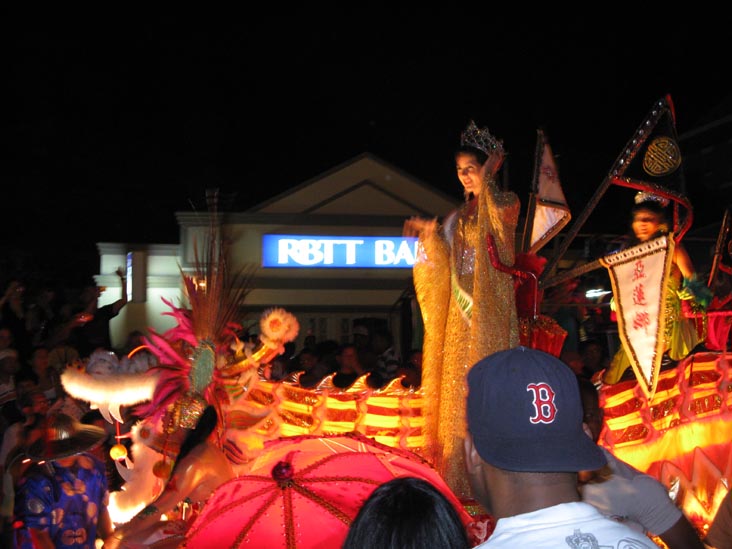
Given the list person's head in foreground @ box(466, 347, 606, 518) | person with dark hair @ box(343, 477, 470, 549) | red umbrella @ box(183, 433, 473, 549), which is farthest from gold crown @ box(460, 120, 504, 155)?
person's head in foreground @ box(466, 347, 606, 518)

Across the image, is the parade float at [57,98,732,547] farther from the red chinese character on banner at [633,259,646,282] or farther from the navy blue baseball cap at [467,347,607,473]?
the navy blue baseball cap at [467,347,607,473]

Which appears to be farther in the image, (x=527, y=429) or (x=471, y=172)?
(x=471, y=172)

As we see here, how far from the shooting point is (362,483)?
3.22 metres

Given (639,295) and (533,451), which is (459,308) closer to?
(639,295)

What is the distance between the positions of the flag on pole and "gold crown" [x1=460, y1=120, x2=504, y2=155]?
26 cm

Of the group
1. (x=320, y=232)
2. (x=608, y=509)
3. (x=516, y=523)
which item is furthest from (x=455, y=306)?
(x=320, y=232)

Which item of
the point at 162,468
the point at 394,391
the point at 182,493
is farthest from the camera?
the point at 162,468

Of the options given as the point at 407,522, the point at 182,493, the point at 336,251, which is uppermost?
the point at 407,522

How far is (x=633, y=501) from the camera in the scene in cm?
267

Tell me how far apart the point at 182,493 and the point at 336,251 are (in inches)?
497

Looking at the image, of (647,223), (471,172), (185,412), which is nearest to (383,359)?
(647,223)

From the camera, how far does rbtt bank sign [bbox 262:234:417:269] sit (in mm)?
16312

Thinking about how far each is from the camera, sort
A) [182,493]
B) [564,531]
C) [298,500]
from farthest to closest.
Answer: [182,493] < [298,500] < [564,531]

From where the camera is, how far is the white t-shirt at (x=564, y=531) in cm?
137
